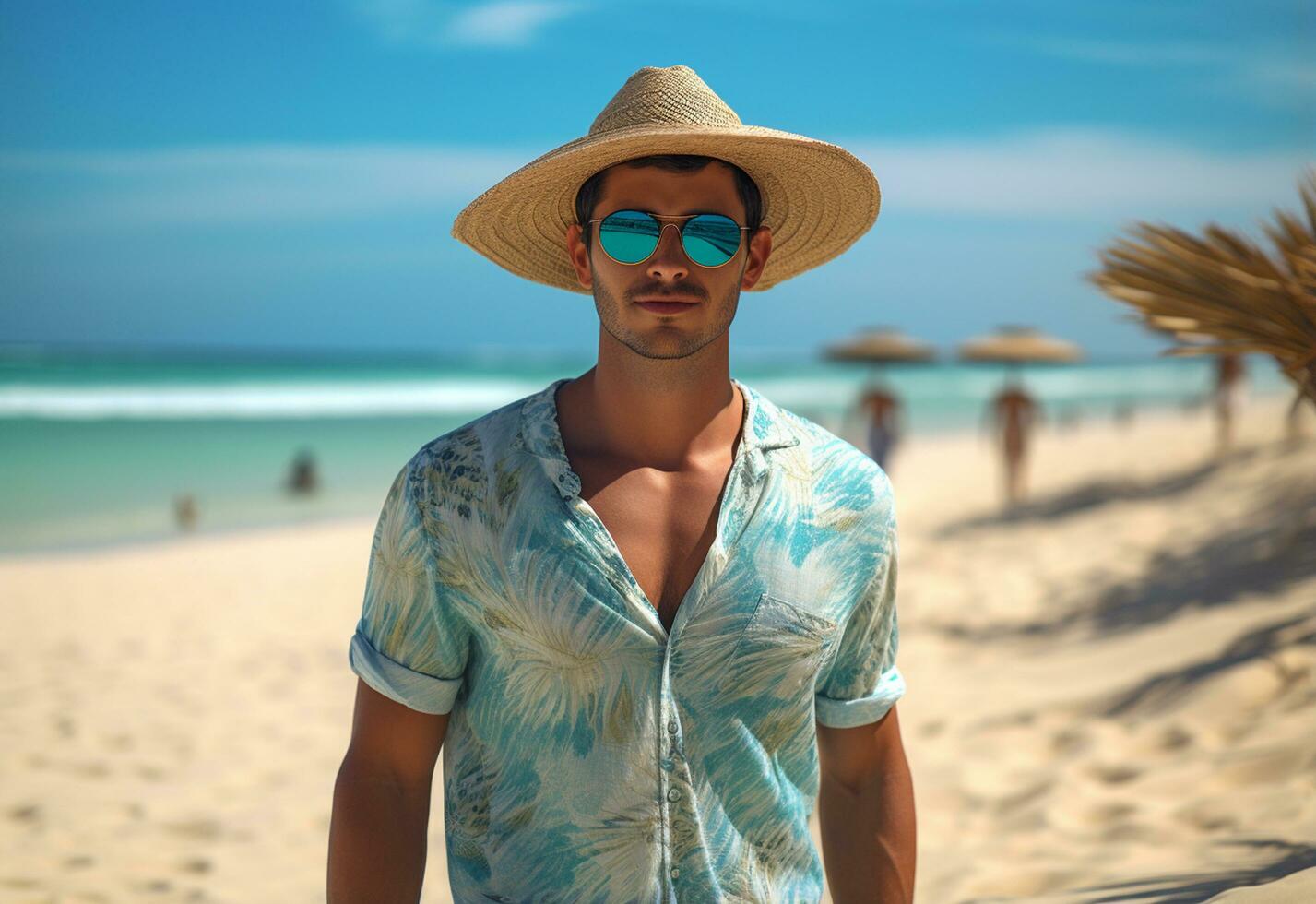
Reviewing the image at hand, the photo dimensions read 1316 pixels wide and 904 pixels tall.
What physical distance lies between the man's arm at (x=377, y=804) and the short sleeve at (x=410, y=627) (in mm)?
39

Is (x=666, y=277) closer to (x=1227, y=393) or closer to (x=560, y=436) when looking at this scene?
(x=560, y=436)

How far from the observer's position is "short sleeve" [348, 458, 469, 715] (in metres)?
1.51

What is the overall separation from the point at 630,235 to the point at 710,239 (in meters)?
0.11

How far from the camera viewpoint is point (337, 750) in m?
5.13

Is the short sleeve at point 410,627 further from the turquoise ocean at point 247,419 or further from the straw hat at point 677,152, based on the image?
the turquoise ocean at point 247,419

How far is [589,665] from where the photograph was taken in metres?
1.48

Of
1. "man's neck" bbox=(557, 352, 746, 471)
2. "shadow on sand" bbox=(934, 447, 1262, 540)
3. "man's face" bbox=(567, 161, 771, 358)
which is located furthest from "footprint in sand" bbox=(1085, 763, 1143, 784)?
"shadow on sand" bbox=(934, 447, 1262, 540)

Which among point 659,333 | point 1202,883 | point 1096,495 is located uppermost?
point 659,333

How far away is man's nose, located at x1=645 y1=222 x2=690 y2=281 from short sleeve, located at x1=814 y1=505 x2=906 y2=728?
0.47 meters

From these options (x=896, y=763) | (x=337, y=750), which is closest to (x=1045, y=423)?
(x=337, y=750)

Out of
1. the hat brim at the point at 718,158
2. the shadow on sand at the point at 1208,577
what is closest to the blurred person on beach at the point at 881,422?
the shadow on sand at the point at 1208,577

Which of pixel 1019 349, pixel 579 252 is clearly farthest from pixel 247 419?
pixel 579 252

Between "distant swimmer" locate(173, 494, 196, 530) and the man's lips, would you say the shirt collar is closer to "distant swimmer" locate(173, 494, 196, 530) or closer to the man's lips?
the man's lips

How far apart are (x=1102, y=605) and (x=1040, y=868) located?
4369mm
